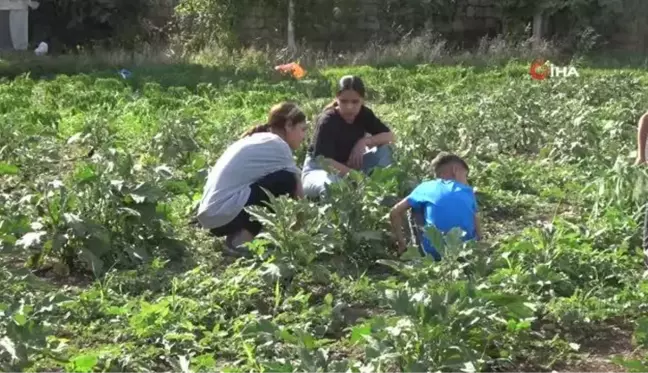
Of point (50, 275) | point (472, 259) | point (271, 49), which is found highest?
point (472, 259)

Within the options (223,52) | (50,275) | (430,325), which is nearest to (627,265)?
(430,325)

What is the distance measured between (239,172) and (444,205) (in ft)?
3.92

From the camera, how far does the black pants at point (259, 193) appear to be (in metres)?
6.49

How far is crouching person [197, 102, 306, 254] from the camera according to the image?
6488 millimetres

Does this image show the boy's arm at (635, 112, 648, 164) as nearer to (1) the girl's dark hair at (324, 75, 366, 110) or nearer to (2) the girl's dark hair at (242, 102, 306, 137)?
(1) the girl's dark hair at (324, 75, 366, 110)

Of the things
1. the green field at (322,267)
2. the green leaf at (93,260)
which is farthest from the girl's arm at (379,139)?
the green leaf at (93,260)

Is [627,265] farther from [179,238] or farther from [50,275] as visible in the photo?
[50,275]

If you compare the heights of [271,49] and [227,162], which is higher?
[227,162]

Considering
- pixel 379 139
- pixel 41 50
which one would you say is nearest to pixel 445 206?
pixel 379 139

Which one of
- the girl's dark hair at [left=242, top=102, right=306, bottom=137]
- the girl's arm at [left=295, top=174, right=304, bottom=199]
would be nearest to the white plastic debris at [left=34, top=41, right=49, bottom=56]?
the girl's dark hair at [left=242, top=102, right=306, bottom=137]

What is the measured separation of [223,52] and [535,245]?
471 inches

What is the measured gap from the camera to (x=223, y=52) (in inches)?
683

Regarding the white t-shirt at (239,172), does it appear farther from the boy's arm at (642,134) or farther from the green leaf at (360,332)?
the green leaf at (360,332)

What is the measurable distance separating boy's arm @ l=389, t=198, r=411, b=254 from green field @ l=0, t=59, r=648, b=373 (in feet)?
0.31
